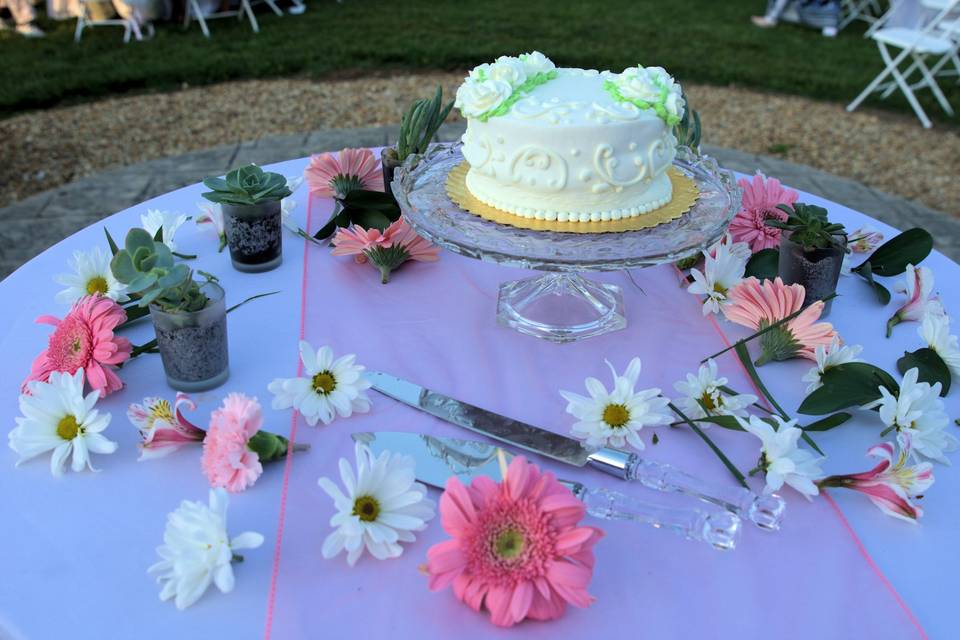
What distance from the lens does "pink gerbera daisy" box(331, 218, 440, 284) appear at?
171cm

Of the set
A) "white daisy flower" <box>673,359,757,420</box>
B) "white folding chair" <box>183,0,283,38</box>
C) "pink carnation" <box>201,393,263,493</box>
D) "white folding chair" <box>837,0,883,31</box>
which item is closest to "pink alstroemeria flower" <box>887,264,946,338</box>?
"white daisy flower" <box>673,359,757,420</box>

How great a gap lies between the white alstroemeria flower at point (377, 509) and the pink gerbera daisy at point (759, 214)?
3.23 feet

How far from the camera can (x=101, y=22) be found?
6.90 meters

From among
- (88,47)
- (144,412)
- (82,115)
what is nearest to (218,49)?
(88,47)

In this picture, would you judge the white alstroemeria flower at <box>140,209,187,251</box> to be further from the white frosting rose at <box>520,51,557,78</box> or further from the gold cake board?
the white frosting rose at <box>520,51,557,78</box>

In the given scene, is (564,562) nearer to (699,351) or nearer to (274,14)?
(699,351)

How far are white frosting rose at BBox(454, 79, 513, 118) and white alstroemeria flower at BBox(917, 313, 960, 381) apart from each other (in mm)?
840

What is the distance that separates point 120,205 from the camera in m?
4.32

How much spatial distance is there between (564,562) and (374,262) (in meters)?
0.95

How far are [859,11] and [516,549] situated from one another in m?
9.64

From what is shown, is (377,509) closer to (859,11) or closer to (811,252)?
(811,252)

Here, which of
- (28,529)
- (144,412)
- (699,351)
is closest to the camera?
(28,529)

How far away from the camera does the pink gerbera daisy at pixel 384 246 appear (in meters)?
1.71

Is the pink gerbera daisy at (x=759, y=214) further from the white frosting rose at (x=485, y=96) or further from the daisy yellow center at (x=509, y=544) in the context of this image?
the daisy yellow center at (x=509, y=544)
